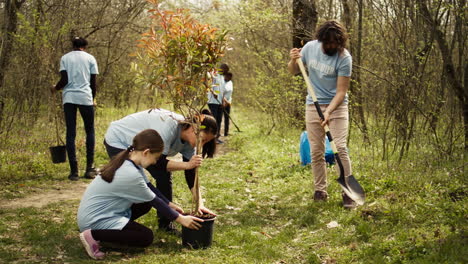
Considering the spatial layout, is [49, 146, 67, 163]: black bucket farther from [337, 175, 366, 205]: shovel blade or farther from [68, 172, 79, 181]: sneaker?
[337, 175, 366, 205]: shovel blade

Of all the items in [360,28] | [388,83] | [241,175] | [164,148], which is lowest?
[241,175]

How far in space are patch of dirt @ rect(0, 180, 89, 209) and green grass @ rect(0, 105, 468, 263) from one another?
0.77 ft

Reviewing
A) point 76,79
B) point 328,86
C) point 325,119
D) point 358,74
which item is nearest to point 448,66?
point 358,74

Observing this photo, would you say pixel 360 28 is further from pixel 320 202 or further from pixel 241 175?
pixel 320 202

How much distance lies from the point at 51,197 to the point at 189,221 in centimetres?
292

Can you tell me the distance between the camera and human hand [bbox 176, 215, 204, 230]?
4160mm

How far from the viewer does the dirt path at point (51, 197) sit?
590cm

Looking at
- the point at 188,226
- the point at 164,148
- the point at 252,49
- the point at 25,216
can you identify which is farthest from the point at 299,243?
the point at 252,49

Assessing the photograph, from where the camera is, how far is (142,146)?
159 inches

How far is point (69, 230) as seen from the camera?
15.7 feet

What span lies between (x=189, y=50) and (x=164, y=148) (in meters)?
0.91

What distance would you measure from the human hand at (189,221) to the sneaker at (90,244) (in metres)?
0.70

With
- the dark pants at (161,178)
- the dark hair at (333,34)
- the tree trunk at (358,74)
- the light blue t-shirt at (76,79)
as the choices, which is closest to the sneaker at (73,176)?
the light blue t-shirt at (76,79)

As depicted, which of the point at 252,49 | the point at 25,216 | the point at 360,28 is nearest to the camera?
the point at 25,216
